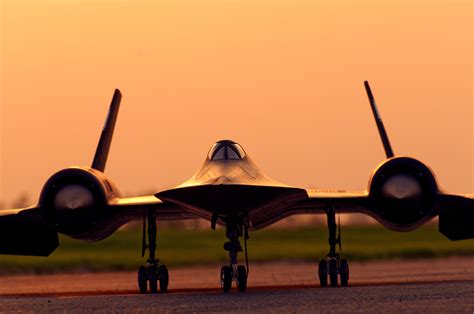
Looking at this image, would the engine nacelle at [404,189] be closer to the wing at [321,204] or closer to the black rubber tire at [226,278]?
the wing at [321,204]

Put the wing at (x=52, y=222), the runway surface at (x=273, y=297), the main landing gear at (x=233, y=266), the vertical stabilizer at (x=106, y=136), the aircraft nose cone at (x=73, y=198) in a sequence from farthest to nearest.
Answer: the vertical stabilizer at (x=106, y=136)
the wing at (x=52, y=222)
the aircraft nose cone at (x=73, y=198)
the main landing gear at (x=233, y=266)
the runway surface at (x=273, y=297)

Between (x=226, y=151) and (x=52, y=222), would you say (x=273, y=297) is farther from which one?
(x=52, y=222)

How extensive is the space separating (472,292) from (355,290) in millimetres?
2645

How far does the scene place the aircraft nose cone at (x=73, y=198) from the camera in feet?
87.8

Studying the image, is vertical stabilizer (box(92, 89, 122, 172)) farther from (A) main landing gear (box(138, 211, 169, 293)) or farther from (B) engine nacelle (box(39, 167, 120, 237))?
(A) main landing gear (box(138, 211, 169, 293))

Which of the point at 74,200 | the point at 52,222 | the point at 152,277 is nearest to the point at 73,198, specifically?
the point at 74,200

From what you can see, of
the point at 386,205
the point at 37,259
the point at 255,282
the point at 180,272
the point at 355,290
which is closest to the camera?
the point at 355,290

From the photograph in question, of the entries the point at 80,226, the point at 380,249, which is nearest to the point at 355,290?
the point at 80,226

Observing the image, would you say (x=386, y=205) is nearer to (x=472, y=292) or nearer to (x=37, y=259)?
(x=472, y=292)

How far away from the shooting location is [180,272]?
41.3m

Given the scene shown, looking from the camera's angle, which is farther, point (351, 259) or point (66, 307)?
point (351, 259)

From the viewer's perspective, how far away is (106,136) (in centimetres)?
2988

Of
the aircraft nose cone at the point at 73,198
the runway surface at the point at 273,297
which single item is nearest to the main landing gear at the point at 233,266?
the runway surface at the point at 273,297

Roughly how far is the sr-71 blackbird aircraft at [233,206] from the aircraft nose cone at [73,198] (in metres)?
0.02
